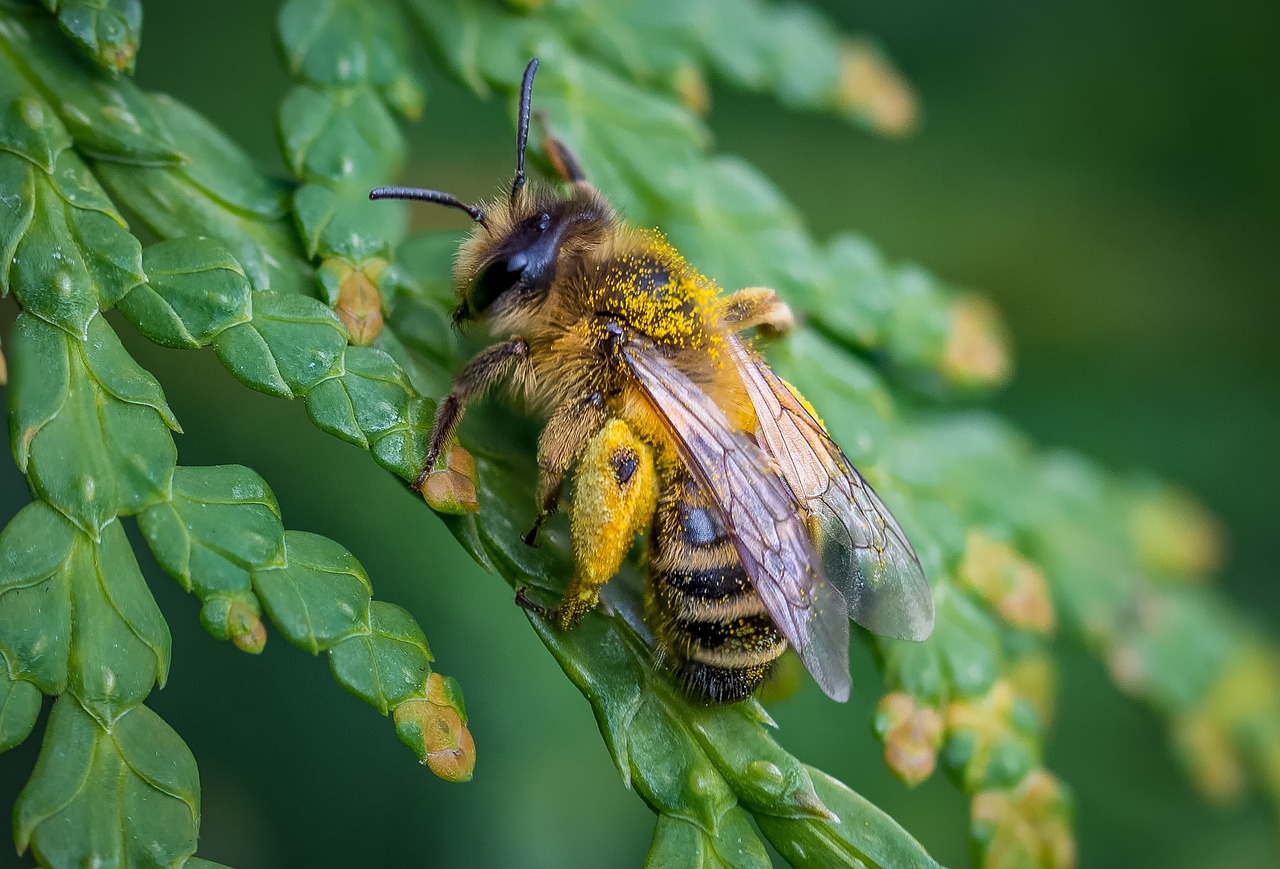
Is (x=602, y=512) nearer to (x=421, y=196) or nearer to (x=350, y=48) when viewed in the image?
(x=421, y=196)

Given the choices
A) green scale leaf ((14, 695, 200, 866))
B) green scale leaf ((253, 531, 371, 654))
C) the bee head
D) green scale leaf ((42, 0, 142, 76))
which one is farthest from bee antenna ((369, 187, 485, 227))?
green scale leaf ((14, 695, 200, 866))

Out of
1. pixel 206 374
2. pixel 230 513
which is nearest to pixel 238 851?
pixel 206 374

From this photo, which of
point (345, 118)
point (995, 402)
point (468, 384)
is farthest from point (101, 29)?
point (995, 402)

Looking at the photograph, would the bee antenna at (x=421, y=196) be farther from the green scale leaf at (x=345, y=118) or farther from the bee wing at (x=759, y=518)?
the bee wing at (x=759, y=518)

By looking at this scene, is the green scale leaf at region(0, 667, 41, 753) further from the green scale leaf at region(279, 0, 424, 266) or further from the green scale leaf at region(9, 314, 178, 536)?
the green scale leaf at region(279, 0, 424, 266)

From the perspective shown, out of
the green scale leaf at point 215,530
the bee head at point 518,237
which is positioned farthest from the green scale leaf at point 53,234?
the bee head at point 518,237

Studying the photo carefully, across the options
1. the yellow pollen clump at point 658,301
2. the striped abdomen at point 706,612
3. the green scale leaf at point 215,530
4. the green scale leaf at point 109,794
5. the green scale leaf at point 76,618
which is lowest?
the green scale leaf at point 109,794

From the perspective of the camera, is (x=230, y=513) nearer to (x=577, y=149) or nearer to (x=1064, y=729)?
(x=577, y=149)
